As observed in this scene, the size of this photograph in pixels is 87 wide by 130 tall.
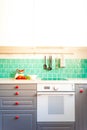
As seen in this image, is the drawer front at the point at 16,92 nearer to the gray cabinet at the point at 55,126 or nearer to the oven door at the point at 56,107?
the oven door at the point at 56,107

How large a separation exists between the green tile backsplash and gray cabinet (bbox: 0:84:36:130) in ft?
1.70

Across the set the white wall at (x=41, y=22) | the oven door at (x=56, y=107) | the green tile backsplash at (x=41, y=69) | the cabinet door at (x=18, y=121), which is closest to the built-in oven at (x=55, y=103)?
the oven door at (x=56, y=107)

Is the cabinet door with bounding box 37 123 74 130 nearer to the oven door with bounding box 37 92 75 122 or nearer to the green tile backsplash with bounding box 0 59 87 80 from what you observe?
the oven door with bounding box 37 92 75 122

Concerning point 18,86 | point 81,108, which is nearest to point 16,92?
point 18,86

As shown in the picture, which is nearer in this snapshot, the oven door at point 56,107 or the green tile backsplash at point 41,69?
the oven door at point 56,107

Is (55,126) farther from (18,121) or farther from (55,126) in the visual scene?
(18,121)

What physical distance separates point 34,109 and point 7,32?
1133mm

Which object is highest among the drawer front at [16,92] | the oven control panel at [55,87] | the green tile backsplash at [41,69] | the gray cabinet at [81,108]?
the green tile backsplash at [41,69]

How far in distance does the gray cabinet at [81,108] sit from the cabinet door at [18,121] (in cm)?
58

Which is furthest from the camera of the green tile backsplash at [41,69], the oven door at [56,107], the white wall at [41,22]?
the green tile backsplash at [41,69]

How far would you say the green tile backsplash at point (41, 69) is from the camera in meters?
3.03

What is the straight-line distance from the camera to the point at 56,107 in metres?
2.54

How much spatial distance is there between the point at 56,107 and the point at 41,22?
1192mm

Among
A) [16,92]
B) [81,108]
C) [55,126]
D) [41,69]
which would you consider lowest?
[55,126]
